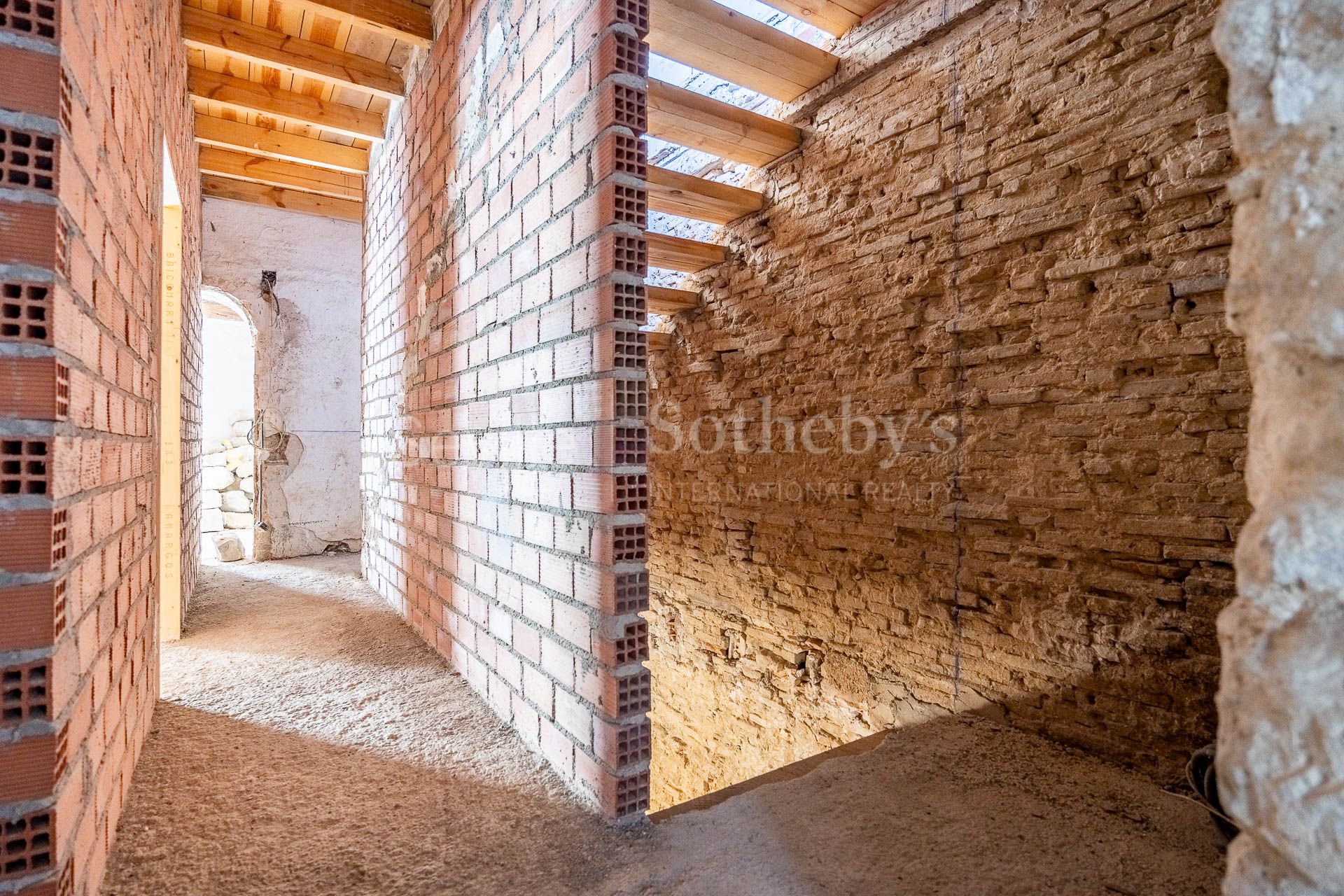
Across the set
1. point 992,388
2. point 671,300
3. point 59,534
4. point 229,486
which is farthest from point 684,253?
point 229,486

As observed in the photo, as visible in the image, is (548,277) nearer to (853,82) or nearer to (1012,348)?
(1012,348)

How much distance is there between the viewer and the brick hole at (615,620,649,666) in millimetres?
1550

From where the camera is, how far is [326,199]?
5270 millimetres

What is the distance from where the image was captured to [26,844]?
3.16 ft

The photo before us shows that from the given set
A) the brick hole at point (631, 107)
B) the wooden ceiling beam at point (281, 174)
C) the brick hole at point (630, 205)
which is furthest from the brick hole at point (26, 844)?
the wooden ceiling beam at point (281, 174)

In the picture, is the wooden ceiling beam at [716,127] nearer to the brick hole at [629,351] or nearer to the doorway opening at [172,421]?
the brick hole at [629,351]

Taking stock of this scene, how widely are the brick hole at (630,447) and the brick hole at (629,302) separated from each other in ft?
0.84

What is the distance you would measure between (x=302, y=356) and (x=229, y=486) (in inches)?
123

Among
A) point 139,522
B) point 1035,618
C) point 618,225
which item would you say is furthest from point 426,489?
point 1035,618

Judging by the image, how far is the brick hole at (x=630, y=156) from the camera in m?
1.56

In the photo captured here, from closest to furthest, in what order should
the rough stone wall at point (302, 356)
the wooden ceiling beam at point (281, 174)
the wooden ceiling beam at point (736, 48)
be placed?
the wooden ceiling beam at point (736, 48) < the wooden ceiling beam at point (281, 174) < the rough stone wall at point (302, 356)

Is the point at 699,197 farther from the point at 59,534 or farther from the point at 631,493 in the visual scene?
the point at 59,534

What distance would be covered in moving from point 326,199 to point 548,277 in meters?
4.45

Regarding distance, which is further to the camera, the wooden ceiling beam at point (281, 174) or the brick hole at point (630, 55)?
the wooden ceiling beam at point (281, 174)
